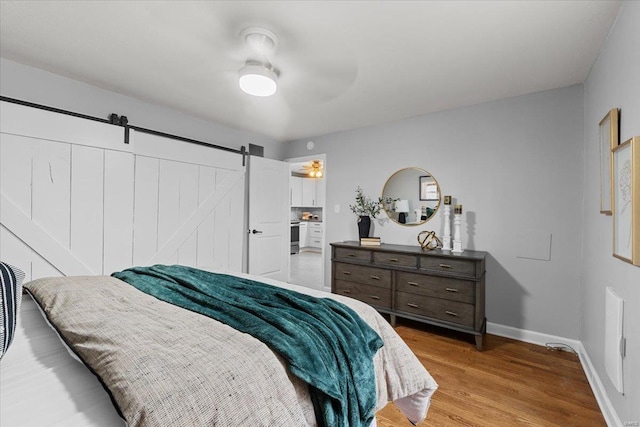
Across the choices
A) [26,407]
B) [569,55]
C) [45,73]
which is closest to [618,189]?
[569,55]

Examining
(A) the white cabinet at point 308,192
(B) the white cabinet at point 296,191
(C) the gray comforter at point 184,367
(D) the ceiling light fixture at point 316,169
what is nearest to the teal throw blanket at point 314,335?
(C) the gray comforter at point 184,367

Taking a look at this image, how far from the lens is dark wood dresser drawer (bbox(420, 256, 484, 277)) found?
9.07 ft

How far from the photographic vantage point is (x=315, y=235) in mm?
8672

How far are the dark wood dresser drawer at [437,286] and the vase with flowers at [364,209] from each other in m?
0.81

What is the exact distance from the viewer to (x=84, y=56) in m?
2.29

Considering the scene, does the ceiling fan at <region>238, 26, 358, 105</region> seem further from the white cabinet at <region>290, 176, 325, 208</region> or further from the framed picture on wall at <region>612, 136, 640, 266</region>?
the white cabinet at <region>290, 176, 325, 208</region>

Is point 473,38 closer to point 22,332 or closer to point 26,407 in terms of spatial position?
point 26,407

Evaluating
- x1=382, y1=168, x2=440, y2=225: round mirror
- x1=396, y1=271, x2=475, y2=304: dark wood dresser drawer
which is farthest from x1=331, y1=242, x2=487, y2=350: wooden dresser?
x1=382, y1=168, x2=440, y2=225: round mirror

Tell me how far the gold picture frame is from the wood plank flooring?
124 cm

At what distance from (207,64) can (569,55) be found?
267cm

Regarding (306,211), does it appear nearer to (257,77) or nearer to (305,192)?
(305,192)

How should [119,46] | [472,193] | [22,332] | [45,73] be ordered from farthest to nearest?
[472,193] < [45,73] < [119,46] < [22,332]

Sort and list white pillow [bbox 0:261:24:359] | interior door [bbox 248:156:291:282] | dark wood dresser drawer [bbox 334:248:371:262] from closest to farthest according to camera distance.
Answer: white pillow [bbox 0:261:24:359], dark wood dresser drawer [bbox 334:248:371:262], interior door [bbox 248:156:291:282]

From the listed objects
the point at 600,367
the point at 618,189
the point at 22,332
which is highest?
Result: the point at 618,189
